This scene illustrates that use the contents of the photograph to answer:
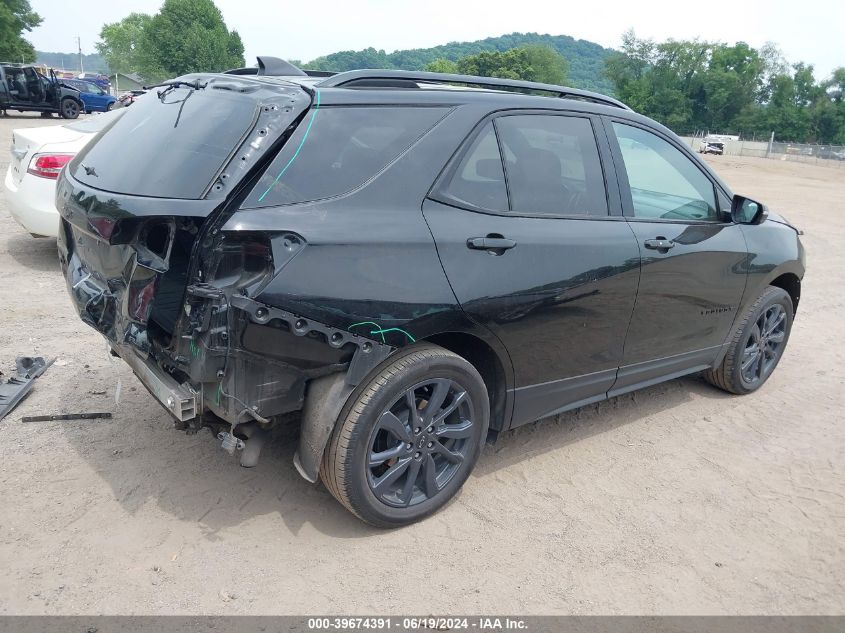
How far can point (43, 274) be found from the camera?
6.59 meters

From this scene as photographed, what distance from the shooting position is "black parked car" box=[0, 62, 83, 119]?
25969 millimetres

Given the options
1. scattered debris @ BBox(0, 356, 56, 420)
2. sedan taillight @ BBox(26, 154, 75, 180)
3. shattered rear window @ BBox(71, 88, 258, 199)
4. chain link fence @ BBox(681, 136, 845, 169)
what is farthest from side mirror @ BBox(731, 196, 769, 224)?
chain link fence @ BBox(681, 136, 845, 169)

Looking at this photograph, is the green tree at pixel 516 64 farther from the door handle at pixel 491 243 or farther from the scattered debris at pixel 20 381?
the door handle at pixel 491 243

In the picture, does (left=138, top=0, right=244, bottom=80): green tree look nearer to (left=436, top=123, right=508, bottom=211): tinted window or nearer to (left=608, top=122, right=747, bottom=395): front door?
(left=608, top=122, right=747, bottom=395): front door

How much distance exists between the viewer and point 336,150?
283 centimetres

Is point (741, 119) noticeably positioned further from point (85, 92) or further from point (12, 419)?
point (12, 419)

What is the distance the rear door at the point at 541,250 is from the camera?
10.1ft

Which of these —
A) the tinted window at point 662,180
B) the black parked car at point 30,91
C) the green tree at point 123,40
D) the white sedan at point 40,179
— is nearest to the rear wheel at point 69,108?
the black parked car at point 30,91

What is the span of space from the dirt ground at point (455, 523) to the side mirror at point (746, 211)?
1.30 m

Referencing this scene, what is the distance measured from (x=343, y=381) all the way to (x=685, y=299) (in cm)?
229

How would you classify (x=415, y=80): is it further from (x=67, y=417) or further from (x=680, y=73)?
(x=680, y=73)

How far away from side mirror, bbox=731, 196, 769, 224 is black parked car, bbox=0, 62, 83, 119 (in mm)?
28444

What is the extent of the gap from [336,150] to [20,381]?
2.79 m
